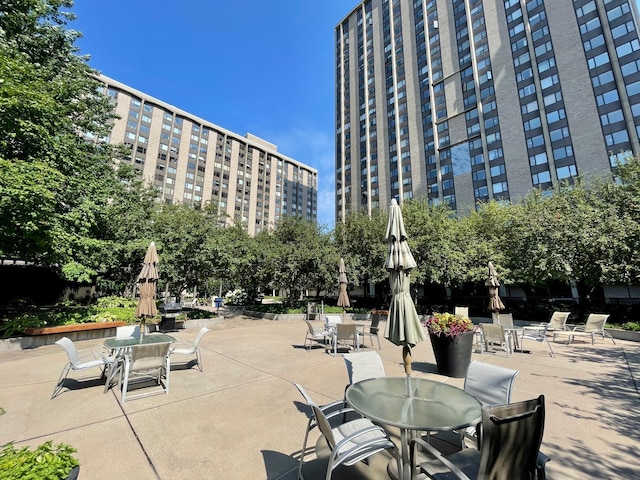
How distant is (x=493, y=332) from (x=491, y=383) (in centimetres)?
557

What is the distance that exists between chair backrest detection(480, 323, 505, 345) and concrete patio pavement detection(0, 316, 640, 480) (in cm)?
56

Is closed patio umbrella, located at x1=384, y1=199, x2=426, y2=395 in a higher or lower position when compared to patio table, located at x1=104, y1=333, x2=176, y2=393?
higher

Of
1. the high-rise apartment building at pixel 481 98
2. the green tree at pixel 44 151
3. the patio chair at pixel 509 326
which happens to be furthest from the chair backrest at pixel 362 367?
the high-rise apartment building at pixel 481 98

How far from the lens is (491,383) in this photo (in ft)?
11.8

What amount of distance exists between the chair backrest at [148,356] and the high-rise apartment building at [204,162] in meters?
41.4

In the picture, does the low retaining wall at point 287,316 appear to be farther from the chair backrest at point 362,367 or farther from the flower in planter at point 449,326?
the chair backrest at point 362,367

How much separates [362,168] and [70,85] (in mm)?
50477

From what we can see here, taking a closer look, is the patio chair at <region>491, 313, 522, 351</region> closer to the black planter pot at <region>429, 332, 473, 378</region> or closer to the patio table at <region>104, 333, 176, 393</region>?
the black planter pot at <region>429, 332, 473, 378</region>

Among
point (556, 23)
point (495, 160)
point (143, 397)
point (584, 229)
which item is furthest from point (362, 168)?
point (143, 397)

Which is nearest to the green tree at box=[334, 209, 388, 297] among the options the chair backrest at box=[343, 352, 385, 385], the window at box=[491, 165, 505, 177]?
the chair backrest at box=[343, 352, 385, 385]

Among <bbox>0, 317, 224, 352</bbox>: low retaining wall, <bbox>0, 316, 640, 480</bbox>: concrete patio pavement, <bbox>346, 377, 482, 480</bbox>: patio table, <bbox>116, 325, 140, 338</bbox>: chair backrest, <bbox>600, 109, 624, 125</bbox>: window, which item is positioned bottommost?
<bbox>0, 316, 640, 480</bbox>: concrete patio pavement

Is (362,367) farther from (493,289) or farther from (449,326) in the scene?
(493,289)

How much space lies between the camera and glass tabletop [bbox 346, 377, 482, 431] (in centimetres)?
260

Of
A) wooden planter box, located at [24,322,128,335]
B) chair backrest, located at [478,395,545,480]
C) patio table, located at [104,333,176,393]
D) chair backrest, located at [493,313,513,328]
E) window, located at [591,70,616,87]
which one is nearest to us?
chair backrest, located at [478,395,545,480]
